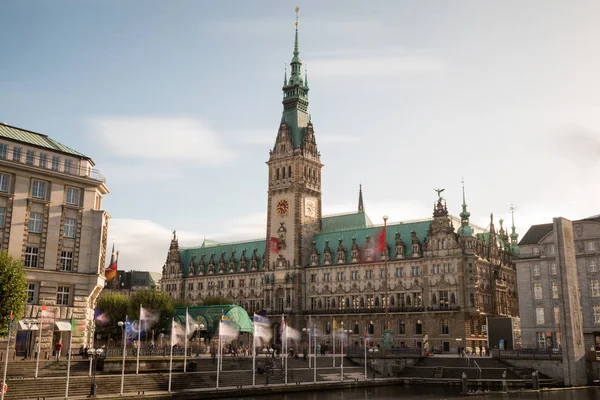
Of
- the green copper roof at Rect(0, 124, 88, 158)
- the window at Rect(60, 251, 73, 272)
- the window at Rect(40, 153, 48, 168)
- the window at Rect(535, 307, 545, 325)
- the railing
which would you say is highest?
the green copper roof at Rect(0, 124, 88, 158)

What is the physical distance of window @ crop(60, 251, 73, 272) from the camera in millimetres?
66812

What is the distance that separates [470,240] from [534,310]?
19697 mm

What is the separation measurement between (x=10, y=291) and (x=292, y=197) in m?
94.0

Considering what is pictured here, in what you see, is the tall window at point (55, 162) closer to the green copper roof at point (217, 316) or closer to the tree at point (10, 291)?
the tree at point (10, 291)

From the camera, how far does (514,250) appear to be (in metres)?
129

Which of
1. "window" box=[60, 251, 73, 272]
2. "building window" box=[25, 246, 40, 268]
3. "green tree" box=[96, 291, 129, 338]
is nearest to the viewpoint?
"building window" box=[25, 246, 40, 268]

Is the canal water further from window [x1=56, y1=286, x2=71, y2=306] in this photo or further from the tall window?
the tall window

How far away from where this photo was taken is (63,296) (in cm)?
6612

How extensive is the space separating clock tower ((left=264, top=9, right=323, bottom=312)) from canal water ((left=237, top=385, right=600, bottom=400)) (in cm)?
7102

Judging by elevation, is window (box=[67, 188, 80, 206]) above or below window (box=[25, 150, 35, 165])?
below

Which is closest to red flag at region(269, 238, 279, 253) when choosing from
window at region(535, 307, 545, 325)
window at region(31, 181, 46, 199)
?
window at region(535, 307, 545, 325)

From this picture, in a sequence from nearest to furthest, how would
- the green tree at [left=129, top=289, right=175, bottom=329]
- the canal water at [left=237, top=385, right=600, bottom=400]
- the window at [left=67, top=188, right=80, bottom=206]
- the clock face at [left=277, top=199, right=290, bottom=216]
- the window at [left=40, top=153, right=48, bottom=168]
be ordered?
the canal water at [left=237, top=385, right=600, bottom=400], the window at [left=40, top=153, right=48, bottom=168], the window at [left=67, top=188, right=80, bottom=206], the green tree at [left=129, top=289, right=175, bottom=329], the clock face at [left=277, top=199, right=290, bottom=216]

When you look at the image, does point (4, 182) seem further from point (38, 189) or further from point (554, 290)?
point (554, 290)

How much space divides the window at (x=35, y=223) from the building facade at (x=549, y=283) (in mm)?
74071
